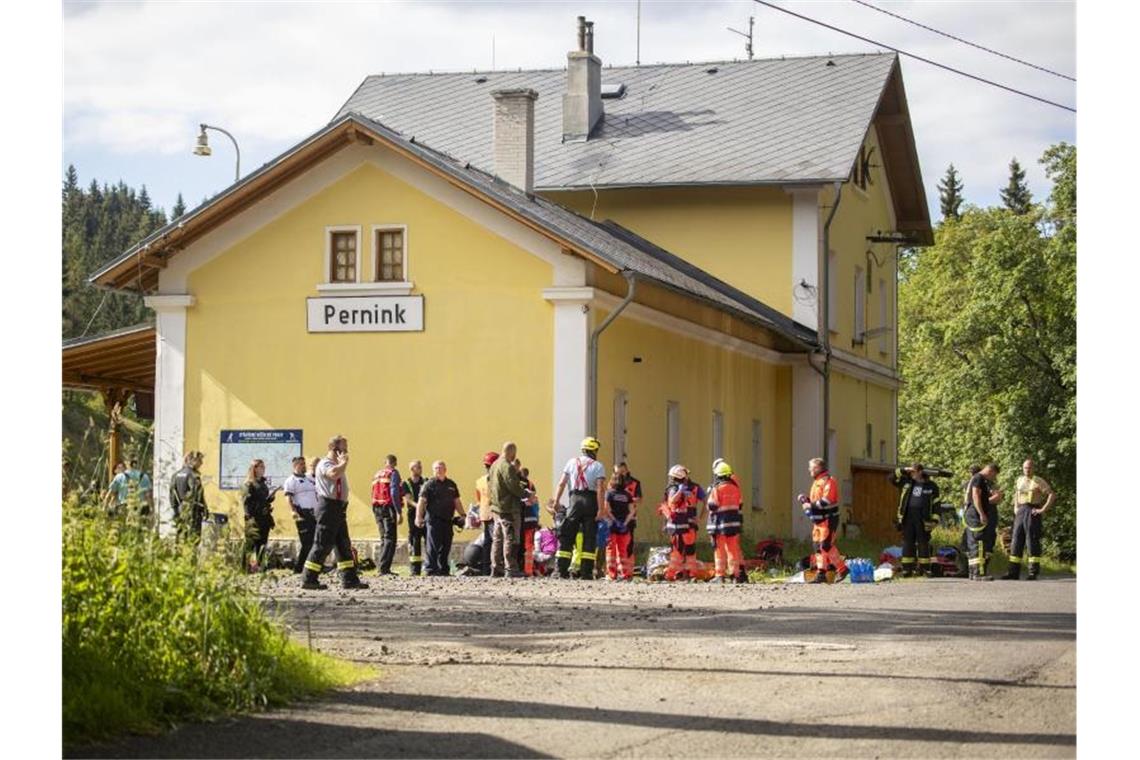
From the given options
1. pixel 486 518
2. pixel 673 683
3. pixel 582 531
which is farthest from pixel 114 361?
pixel 673 683

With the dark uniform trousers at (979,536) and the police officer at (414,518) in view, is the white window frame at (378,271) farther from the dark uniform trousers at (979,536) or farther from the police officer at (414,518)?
the dark uniform trousers at (979,536)

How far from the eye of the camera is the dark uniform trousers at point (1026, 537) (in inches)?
987

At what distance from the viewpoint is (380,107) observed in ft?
133

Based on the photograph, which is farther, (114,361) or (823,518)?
(114,361)

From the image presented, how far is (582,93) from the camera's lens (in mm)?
38406

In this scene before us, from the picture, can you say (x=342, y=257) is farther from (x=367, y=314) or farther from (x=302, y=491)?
(x=302, y=491)

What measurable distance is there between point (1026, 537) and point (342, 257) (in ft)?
33.2

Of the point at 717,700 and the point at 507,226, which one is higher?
the point at 507,226

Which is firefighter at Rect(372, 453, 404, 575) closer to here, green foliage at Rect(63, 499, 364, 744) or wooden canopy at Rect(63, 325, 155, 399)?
wooden canopy at Rect(63, 325, 155, 399)

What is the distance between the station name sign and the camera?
26.9 meters

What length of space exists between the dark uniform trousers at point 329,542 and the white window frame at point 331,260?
7.09 metres
